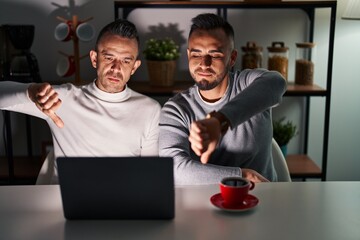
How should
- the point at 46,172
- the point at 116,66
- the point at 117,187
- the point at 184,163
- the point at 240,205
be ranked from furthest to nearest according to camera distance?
the point at 116,66, the point at 46,172, the point at 184,163, the point at 240,205, the point at 117,187

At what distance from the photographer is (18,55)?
2842mm

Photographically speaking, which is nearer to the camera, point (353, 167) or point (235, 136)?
point (235, 136)

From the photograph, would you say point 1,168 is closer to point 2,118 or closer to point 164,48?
point 2,118

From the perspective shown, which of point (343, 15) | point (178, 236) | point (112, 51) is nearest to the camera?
point (178, 236)

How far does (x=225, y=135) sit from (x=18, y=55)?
1.37 metres

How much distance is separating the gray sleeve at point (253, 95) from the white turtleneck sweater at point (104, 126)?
0.38 m

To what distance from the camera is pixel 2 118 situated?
3.14 metres

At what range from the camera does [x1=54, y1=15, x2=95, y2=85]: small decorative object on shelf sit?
110 inches

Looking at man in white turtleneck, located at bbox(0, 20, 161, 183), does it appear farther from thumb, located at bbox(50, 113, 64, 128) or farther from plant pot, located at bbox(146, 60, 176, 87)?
plant pot, located at bbox(146, 60, 176, 87)

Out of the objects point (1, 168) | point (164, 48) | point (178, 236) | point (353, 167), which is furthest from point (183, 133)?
point (353, 167)

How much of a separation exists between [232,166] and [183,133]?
21 cm

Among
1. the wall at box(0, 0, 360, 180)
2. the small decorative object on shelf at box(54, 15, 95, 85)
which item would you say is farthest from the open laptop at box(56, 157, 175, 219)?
the wall at box(0, 0, 360, 180)

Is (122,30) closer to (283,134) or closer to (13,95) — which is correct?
(13,95)

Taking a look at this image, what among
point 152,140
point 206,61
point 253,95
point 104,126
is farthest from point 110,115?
point 253,95
